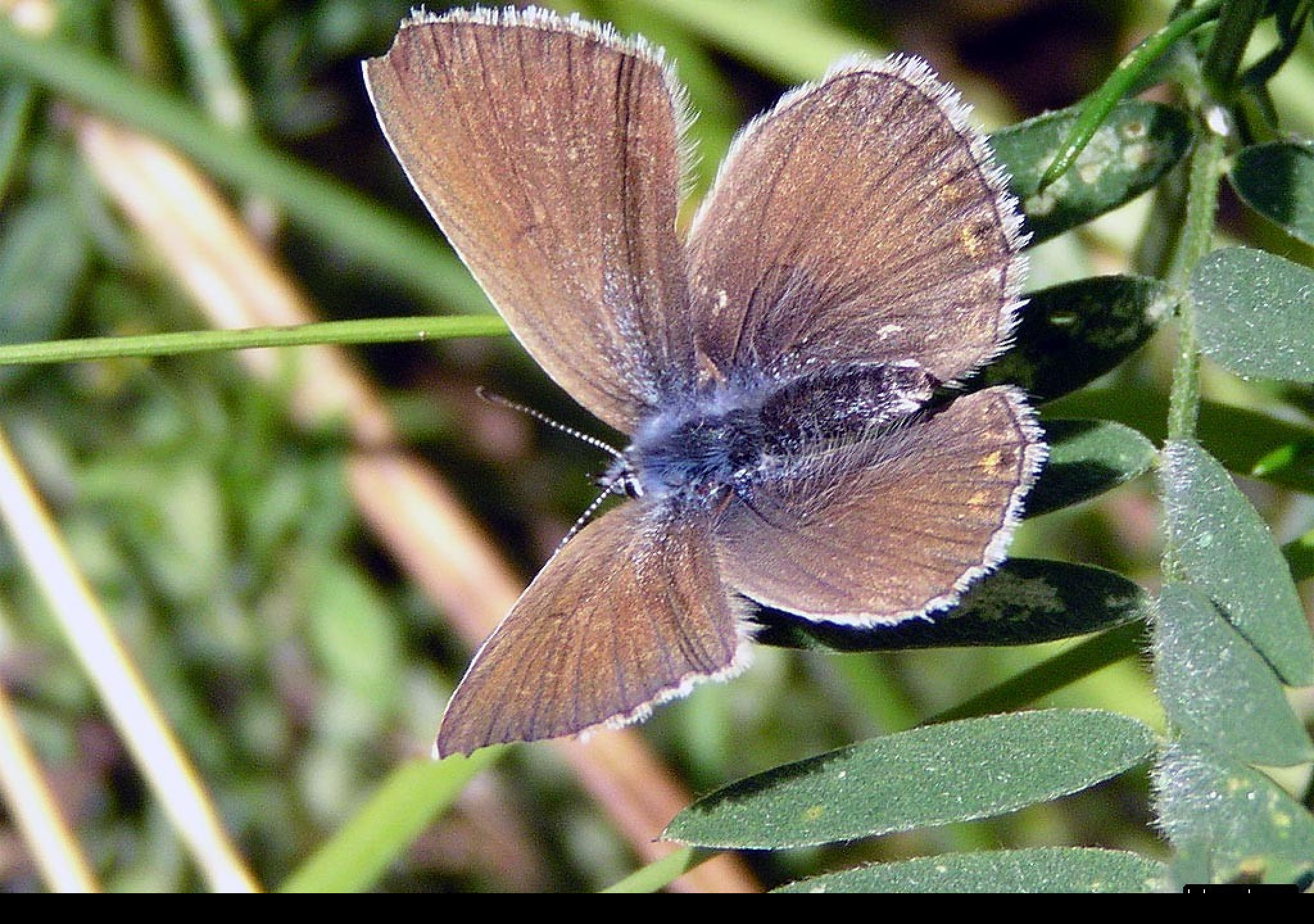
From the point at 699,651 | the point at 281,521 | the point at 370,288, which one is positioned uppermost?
the point at 370,288

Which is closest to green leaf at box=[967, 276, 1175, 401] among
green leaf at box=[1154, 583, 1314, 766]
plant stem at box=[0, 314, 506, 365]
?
green leaf at box=[1154, 583, 1314, 766]

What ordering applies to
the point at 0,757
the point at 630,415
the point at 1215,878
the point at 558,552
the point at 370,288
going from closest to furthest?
the point at 1215,878 < the point at 558,552 < the point at 630,415 < the point at 0,757 < the point at 370,288

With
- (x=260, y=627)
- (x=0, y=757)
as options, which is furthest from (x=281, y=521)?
(x=0, y=757)

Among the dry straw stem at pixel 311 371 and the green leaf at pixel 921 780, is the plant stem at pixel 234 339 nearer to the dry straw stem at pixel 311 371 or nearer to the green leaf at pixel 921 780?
the green leaf at pixel 921 780

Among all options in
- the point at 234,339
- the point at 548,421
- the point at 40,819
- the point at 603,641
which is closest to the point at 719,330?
the point at 548,421

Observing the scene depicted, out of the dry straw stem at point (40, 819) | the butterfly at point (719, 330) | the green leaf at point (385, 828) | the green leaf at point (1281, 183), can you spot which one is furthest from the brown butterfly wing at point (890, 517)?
the dry straw stem at point (40, 819)

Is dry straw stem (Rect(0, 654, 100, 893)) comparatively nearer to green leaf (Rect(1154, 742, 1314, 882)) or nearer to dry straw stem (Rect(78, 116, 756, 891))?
dry straw stem (Rect(78, 116, 756, 891))
